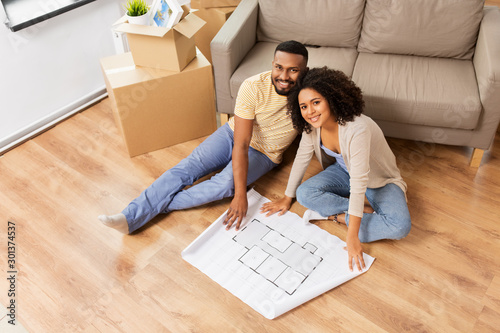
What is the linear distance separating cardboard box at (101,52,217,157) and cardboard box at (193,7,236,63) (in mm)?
451

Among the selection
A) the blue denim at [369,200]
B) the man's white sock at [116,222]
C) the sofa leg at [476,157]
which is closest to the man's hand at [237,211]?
the blue denim at [369,200]

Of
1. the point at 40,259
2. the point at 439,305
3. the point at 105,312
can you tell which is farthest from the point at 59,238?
the point at 439,305

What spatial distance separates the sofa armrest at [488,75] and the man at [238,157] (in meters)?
0.83

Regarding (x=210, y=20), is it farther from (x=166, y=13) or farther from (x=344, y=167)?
(x=344, y=167)

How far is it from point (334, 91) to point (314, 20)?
897 mm

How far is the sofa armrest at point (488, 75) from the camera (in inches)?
74.0

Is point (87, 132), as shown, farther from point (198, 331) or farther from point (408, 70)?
point (408, 70)

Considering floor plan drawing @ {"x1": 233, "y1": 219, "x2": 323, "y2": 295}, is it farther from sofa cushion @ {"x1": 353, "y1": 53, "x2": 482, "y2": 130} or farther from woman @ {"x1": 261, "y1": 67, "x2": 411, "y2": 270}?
sofa cushion @ {"x1": 353, "y1": 53, "x2": 482, "y2": 130}

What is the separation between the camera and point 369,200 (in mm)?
1831

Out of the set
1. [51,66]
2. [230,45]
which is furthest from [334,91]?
[51,66]

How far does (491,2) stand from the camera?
3.31 metres

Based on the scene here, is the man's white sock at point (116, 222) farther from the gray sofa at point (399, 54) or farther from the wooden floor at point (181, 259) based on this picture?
the gray sofa at point (399, 54)

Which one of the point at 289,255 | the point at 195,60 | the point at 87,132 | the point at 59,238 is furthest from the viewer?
the point at 87,132

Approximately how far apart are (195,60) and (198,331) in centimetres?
128
